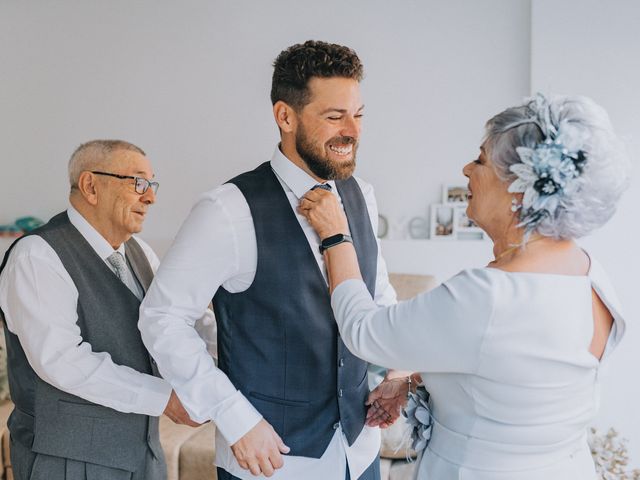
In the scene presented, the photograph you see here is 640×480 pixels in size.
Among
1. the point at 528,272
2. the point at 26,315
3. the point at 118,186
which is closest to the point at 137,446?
the point at 26,315

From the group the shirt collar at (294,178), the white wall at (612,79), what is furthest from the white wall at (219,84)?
the shirt collar at (294,178)

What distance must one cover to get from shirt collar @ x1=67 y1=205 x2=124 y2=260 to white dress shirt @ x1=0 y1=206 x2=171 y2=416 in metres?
0.12

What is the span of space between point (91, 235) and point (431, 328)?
1.11 meters

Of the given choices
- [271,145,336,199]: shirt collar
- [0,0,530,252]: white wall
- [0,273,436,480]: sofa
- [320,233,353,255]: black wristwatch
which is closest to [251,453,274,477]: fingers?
[320,233,353,255]: black wristwatch

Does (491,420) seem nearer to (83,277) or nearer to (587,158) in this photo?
(587,158)

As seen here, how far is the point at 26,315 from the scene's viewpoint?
165cm

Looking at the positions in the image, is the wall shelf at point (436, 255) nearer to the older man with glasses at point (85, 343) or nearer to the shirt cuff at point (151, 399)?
the older man with glasses at point (85, 343)

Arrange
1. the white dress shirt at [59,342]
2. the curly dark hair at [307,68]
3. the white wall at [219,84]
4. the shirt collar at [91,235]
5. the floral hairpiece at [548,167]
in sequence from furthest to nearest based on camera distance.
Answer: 1. the white wall at [219,84]
2. the shirt collar at [91,235]
3. the white dress shirt at [59,342]
4. the curly dark hair at [307,68]
5. the floral hairpiece at [548,167]

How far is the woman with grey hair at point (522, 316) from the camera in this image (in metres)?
1.13

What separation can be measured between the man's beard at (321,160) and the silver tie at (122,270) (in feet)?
2.26

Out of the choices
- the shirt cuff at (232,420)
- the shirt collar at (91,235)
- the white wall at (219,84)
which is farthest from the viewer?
the white wall at (219,84)

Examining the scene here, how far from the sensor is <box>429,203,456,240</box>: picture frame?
Result: 385cm

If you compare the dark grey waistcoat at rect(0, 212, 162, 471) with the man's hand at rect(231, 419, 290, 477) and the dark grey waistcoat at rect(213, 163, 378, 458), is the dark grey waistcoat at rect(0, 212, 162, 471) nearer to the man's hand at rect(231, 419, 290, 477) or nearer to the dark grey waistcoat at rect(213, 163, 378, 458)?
the dark grey waistcoat at rect(213, 163, 378, 458)

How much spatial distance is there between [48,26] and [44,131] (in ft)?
2.46
